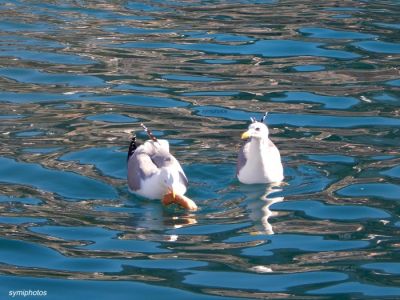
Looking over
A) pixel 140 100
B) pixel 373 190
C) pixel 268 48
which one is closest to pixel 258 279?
pixel 373 190

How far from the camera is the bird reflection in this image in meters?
9.86

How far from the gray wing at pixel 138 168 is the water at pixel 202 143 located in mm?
156

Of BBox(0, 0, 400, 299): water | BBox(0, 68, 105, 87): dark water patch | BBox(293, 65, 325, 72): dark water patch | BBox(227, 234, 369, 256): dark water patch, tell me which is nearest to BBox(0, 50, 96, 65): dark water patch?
BBox(0, 0, 400, 299): water

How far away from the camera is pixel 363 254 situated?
915 cm

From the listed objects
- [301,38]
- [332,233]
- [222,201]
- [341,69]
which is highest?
[301,38]

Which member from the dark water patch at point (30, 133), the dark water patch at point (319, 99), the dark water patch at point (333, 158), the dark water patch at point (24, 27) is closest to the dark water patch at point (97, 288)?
the dark water patch at point (333, 158)

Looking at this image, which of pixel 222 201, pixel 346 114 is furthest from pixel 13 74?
pixel 222 201

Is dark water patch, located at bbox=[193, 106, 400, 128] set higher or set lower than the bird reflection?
higher

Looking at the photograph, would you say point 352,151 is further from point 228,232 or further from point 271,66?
point 271,66

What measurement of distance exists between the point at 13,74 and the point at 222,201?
5463 mm

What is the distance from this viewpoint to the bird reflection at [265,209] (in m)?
9.86

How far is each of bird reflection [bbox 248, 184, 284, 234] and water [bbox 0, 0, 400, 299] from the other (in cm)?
2

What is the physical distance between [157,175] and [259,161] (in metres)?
1.02

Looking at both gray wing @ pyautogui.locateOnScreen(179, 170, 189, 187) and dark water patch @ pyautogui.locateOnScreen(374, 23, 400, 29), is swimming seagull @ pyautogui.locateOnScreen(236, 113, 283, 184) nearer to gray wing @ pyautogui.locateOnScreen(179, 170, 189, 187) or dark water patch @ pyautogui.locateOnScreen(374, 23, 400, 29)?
gray wing @ pyautogui.locateOnScreen(179, 170, 189, 187)
